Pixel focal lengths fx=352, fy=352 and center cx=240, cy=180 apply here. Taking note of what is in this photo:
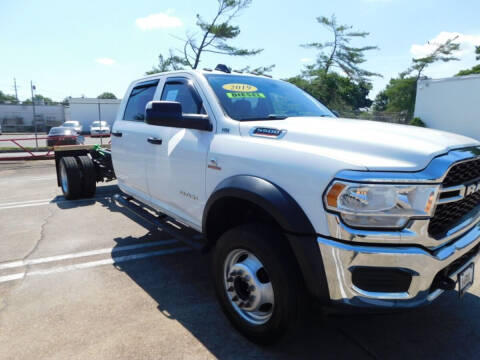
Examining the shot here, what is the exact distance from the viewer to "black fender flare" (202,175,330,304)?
78.8 inches

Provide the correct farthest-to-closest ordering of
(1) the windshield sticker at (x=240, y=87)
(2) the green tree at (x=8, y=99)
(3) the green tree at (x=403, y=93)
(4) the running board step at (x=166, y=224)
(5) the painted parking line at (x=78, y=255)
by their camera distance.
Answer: (3) the green tree at (x=403, y=93) → (2) the green tree at (x=8, y=99) → (5) the painted parking line at (x=78, y=255) → (1) the windshield sticker at (x=240, y=87) → (4) the running board step at (x=166, y=224)

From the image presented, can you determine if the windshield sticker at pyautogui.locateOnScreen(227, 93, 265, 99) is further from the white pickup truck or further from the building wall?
the building wall

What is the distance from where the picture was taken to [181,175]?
127 inches

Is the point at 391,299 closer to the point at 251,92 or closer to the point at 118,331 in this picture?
the point at 118,331

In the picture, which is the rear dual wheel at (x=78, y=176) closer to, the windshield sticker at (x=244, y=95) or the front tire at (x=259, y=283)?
the windshield sticker at (x=244, y=95)

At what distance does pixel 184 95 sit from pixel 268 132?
4.27 feet

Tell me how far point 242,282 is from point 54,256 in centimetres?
277

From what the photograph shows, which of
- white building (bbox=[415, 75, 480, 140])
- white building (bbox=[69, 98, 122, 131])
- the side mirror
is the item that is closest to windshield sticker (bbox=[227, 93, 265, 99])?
the side mirror

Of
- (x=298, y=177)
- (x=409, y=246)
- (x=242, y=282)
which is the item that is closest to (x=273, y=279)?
(x=242, y=282)

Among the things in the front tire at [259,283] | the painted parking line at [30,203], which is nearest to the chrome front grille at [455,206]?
the front tire at [259,283]

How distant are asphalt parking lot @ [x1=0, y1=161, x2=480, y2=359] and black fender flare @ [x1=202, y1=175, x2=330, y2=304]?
0.24 metres

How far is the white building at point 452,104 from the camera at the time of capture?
821 inches

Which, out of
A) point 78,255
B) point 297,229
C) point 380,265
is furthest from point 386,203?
point 78,255

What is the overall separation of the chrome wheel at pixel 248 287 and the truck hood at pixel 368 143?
86 cm
